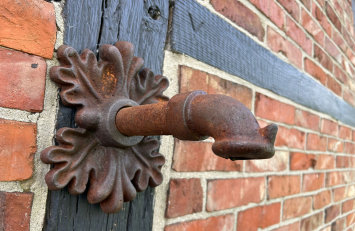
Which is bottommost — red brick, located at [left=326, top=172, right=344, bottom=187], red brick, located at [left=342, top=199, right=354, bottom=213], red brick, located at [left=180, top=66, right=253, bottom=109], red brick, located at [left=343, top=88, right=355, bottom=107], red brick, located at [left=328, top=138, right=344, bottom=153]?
red brick, located at [left=342, top=199, right=354, bottom=213]

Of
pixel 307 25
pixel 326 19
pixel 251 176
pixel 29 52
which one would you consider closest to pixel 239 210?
pixel 251 176

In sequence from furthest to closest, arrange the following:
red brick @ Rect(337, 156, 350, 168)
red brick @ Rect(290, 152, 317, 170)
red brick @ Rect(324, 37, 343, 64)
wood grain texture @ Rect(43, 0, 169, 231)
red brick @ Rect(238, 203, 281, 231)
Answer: red brick @ Rect(337, 156, 350, 168)
red brick @ Rect(324, 37, 343, 64)
red brick @ Rect(290, 152, 317, 170)
red brick @ Rect(238, 203, 281, 231)
wood grain texture @ Rect(43, 0, 169, 231)

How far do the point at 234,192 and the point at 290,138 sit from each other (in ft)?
1.02

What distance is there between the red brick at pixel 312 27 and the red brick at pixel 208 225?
65 cm

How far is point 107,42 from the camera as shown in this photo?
0.41 meters

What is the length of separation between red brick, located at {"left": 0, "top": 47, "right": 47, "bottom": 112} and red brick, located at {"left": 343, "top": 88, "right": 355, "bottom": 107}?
1.29 meters

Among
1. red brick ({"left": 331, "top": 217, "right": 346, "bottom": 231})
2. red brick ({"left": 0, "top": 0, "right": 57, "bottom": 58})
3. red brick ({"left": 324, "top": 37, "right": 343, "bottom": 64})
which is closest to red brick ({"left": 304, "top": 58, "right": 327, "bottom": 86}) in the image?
red brick ({"left": 324, "top": 37, "right": 343, "bottom": 64})

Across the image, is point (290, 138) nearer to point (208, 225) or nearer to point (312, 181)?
point (312, 181)

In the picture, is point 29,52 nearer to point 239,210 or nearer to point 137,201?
point 137,201

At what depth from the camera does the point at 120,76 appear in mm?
397

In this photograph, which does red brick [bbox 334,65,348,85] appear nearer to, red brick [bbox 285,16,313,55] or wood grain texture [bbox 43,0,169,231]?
red brick [bbox 285,16,313,55]

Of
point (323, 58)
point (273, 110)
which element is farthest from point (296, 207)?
point (323, 58)

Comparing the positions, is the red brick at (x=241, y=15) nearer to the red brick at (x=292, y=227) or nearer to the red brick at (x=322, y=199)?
the red brick at (x=292, y=227)

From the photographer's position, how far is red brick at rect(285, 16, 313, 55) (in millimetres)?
840
